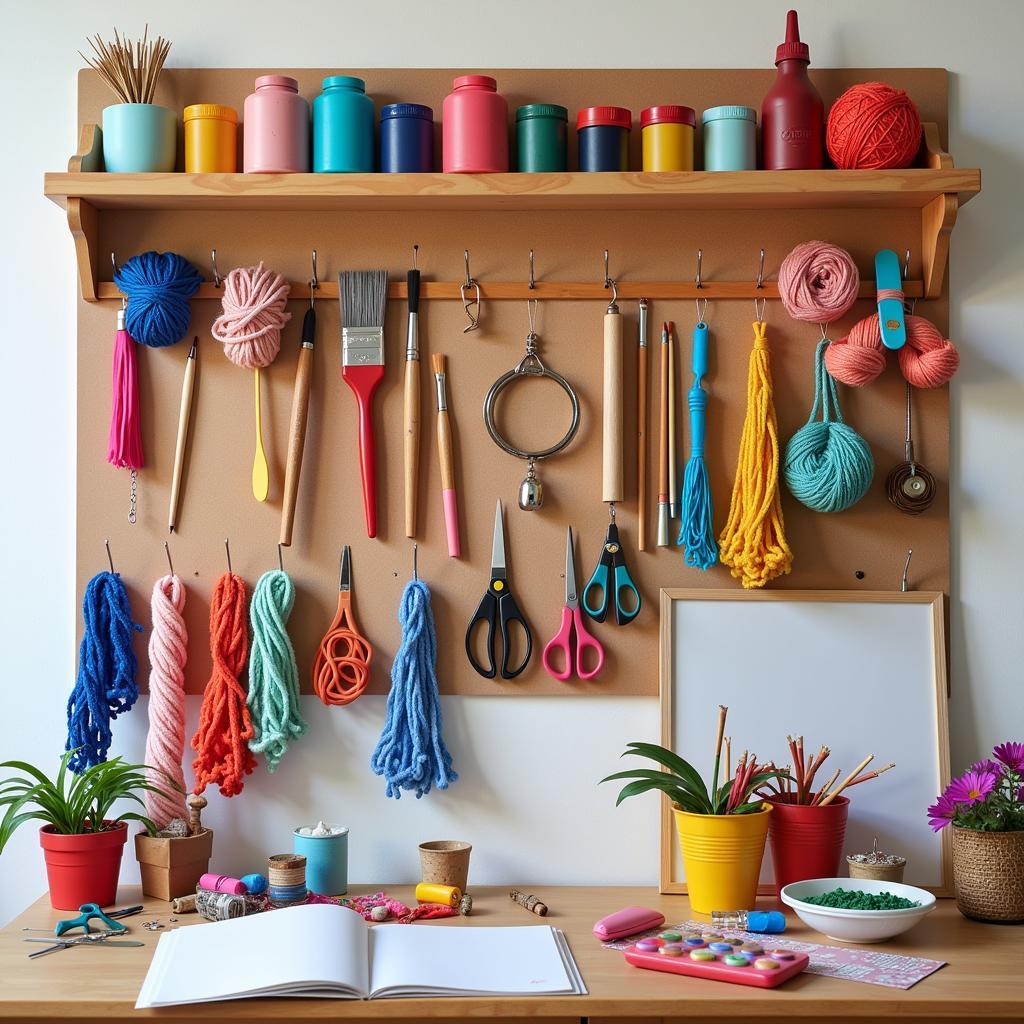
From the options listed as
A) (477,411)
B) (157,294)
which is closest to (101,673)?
(157,294)

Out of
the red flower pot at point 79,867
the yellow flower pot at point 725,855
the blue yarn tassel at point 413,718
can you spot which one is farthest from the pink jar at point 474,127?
the red flower pot at point 79,867

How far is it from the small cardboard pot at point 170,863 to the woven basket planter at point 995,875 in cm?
115

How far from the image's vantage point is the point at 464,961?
1475 mm

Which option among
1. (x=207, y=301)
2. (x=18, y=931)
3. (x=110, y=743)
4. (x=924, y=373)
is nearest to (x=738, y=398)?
(x=924, y=373)

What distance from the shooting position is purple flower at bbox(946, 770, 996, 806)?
1.67 meters

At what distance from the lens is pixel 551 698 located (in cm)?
191

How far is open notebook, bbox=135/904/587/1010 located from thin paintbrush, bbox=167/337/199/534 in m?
0.68

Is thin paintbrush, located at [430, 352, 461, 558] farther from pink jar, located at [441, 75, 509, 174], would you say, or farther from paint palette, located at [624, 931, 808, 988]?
paint palette, located at [624, 931, 808, 988]

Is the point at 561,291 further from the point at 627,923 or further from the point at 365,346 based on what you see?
the point at 627,923

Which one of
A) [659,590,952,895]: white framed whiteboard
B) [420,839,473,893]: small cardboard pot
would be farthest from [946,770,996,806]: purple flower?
[420,839,473,893]: small cardboard pot

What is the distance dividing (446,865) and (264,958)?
39 cm

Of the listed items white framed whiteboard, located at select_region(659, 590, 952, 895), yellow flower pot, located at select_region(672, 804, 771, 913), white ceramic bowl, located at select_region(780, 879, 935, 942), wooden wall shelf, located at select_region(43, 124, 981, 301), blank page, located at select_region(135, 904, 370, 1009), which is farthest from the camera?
white framed whiteboard, located at select_region(659, 590, 952, 895)

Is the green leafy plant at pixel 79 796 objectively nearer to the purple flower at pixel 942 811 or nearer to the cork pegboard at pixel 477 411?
the cork pegboard at pixel 477 411

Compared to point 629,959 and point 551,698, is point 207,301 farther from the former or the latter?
point 629,959
